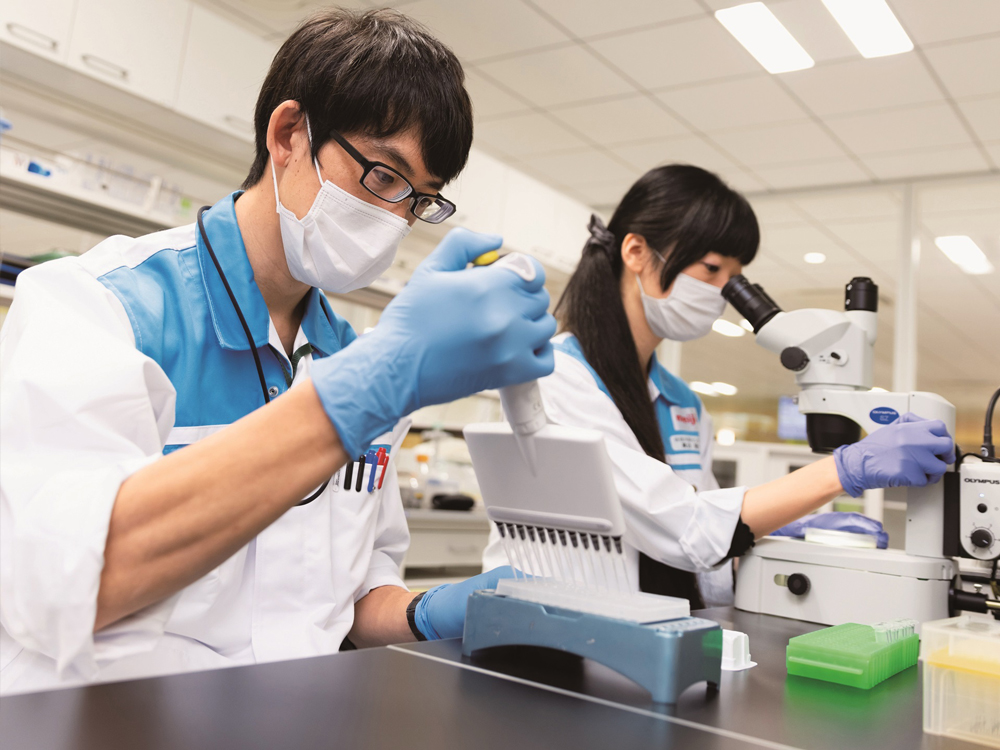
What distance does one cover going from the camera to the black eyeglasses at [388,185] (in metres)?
1.15

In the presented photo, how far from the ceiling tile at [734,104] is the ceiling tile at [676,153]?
0.24 meters

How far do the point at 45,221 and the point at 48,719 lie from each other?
3079mm

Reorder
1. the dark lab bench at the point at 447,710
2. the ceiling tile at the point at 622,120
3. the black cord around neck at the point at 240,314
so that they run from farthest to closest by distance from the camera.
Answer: the ceiling tile at the point at 622,120 < the black cord around neck at the point at 240,314 < the dark lab bench at the point at 447,710

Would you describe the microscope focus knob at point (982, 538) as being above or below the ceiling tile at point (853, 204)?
below

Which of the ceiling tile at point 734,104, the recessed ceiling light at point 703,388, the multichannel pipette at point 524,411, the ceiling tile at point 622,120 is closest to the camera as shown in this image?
the multichannel pipette at point 524,411

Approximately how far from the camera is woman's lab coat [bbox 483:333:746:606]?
155cm

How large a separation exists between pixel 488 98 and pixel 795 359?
3061 millimetres

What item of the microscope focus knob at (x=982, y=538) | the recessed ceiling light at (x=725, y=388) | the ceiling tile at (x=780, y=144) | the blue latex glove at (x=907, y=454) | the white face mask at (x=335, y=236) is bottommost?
the microscope focus knob at (x=982, y=538)

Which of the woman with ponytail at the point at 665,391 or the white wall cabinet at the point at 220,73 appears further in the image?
the white wall cabinet at the point at 220,73

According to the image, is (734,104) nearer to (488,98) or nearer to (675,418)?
(488,98)

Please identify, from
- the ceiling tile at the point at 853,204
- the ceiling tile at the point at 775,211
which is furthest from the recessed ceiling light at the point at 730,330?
the ceiling tile at the point at 853,204

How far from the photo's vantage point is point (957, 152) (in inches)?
171

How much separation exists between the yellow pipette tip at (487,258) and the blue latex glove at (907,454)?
0.92 meters

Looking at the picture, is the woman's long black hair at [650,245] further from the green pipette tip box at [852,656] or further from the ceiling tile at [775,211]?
the ceiling tile at [775,211]
